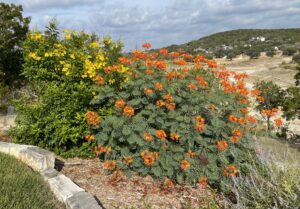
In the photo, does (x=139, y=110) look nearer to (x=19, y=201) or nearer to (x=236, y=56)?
(x=19, y=201)

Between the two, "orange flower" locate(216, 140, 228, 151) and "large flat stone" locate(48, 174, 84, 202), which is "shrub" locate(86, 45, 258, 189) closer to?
"orange flower" locate(216, 140, 228, 151)

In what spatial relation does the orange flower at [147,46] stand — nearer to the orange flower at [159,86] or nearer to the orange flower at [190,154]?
the orange flower at [159,86]

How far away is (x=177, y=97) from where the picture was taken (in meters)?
5.11

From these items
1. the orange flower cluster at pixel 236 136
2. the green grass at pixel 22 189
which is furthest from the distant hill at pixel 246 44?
the green grass at pixel 22 189

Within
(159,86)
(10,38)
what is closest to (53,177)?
(159,86)

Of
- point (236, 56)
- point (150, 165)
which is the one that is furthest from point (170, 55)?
point (236, 56)

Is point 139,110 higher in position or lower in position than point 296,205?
higher

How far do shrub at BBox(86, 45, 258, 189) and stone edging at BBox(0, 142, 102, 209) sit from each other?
2.28ft

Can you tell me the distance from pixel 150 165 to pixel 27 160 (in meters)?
1.59

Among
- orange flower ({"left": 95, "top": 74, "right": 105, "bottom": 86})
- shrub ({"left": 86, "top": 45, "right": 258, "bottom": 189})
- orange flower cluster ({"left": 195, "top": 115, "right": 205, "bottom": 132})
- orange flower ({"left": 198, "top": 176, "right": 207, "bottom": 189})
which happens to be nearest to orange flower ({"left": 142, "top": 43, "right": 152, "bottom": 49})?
shrub ({"left": 86, "top": 45, "right": 258, "bottom": 189})

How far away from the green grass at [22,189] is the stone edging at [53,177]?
0.08 meters

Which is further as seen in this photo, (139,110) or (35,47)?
(35,47)

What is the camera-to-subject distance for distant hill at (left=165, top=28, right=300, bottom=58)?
1944 inches

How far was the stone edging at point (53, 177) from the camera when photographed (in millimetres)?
3846
